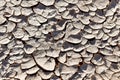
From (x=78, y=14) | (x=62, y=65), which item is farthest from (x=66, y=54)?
(x=78, y=14)

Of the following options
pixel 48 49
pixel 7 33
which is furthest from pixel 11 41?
pixel 48 49

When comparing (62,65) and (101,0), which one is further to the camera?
(101,0)

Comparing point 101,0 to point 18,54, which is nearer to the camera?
point 18,54

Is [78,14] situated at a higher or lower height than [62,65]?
→ higher

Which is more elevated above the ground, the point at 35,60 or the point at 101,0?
the point at 101,0

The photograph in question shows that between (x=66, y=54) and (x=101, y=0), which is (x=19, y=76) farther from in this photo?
(x=101, y=0)

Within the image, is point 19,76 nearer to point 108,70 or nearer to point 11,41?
point 11,41
